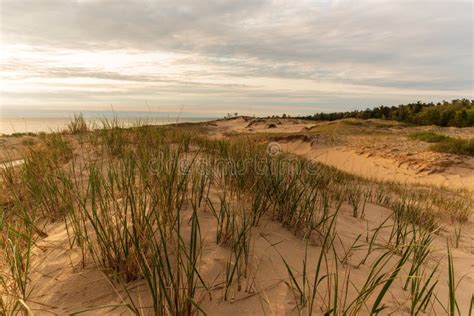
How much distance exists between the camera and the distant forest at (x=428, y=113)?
2158 cm

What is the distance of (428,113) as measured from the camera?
80.3 ft

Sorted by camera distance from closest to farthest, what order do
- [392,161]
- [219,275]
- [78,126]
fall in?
[219,275]
[78,126]
[392,161]

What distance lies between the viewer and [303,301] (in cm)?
139

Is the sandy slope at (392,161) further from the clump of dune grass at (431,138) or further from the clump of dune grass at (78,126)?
the clump of dune grass at (78,126)

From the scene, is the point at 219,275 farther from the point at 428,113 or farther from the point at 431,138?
the point at 428,113

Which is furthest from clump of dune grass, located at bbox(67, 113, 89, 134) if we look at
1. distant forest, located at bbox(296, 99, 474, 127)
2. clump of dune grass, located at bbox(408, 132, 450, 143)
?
distant forest, located at bbox(296, 99, 474, 127)

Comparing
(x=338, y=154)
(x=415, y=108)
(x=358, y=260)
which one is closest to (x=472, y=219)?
(x=358, y=260)

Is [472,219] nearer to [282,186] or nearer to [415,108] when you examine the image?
[282,186]

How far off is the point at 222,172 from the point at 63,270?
5.96 ft

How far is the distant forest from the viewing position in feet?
70.8

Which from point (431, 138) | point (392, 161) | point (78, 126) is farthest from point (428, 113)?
point (78, 126)

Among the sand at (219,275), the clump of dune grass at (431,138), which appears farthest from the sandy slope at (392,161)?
the sand at (219,275)

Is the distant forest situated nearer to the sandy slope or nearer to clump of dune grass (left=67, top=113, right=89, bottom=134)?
the sandy slope

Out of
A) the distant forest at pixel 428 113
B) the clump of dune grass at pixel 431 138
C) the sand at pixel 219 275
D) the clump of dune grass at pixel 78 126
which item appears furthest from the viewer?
the distant forest at pixel 428 113
